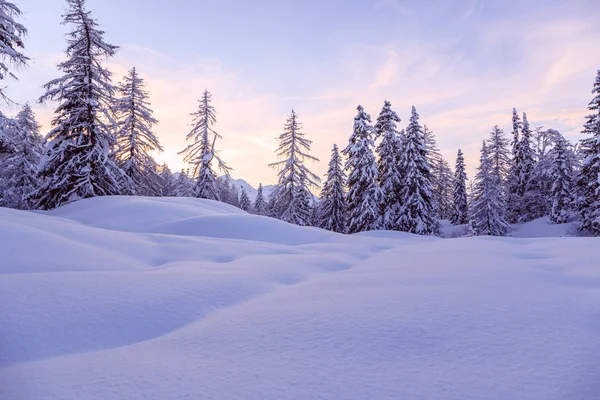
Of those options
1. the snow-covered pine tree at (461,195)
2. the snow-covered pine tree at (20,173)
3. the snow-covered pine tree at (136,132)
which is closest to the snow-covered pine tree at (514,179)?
the snow-covered pine tree at (461,195)

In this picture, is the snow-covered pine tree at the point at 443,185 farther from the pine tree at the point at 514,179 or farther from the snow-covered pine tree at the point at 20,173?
the snow-covered pine tree at the point at 20,173

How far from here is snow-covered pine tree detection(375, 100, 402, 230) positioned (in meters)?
25.2

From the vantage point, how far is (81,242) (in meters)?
4.84

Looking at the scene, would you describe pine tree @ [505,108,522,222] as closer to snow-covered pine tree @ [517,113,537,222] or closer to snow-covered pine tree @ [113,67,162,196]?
snow-covered pine tree @ [517,113,537,222]

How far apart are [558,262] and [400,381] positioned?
13.4 ft

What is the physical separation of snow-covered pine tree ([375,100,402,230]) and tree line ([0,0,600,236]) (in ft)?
0.26

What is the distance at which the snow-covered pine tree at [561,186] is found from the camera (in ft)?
103

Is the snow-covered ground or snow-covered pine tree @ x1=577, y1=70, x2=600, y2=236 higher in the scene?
snow-covered pine tree @ x1=577, y1=70, x2=600, y2=236

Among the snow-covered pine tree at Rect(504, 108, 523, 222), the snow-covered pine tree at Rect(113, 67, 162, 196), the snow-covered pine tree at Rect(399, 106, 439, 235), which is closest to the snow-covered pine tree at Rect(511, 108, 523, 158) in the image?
the snow-covered pine tree at Rect(504, 108, 523, 222)

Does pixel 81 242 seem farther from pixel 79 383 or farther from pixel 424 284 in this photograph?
pixel 424 284

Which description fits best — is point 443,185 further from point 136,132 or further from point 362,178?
point 136,132

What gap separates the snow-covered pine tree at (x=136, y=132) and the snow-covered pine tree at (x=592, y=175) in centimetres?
3225

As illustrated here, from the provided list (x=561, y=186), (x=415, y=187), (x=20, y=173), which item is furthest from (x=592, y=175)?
(x=20, y=173)

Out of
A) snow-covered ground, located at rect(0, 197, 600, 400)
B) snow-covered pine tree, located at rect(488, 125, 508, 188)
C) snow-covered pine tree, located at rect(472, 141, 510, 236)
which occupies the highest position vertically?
snow-covered pine tree, located at rect(488, 125, 508, 188)
